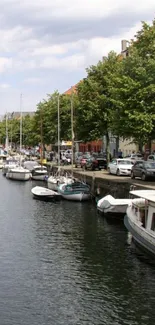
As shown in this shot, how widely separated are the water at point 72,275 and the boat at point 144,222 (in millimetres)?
777

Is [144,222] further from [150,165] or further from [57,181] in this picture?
[57,181]

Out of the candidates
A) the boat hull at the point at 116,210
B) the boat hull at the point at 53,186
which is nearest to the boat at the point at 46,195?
the boat hull at the point at 53,186

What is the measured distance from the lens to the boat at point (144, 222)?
23302 millimetres

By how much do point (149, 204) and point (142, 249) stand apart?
7.08 ft

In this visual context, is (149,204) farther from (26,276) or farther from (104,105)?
(104,105)

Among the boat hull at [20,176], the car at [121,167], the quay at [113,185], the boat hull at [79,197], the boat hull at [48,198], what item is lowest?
the boat hull at [48,198]

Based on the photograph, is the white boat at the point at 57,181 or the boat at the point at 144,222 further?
the white boat at the point at 57,181

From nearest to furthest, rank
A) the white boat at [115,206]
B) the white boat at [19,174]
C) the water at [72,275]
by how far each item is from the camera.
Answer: the water at [72,275] → the white boat at [115,206] → the white boat at [19,174]

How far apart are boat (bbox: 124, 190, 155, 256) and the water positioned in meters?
0.78

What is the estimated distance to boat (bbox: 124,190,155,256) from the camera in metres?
23.3

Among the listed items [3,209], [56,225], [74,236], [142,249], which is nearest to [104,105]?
[3,209]

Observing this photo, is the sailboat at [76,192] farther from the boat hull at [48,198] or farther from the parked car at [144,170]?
the parked car at [144,170]

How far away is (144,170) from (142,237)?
18226 mm

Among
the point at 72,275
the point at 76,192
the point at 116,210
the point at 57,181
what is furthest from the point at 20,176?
the point at 72,275
